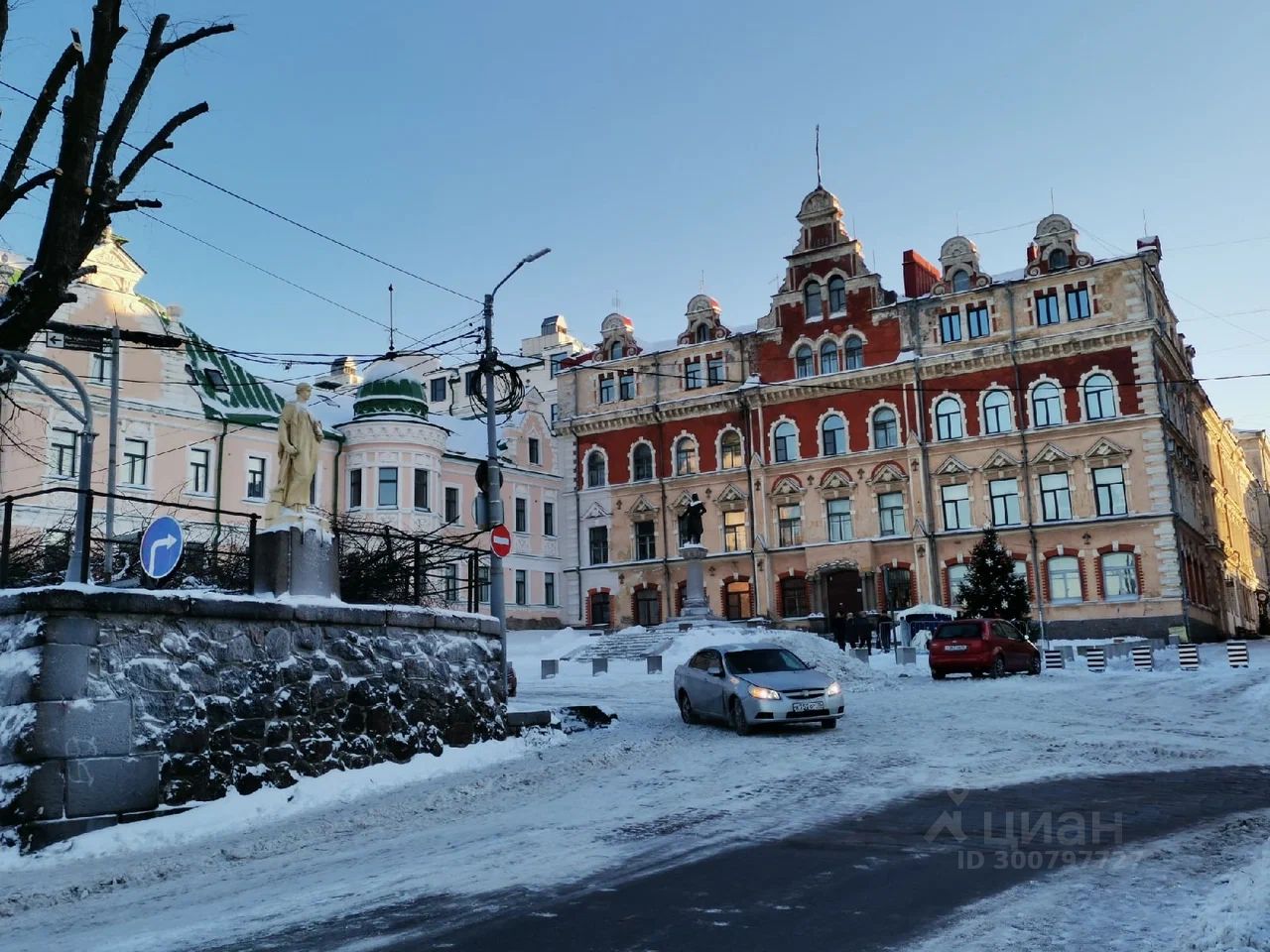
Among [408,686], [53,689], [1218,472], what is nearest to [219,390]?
[408,686]

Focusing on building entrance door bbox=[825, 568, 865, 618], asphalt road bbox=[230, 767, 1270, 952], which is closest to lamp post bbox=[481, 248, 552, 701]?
asphalt road bbox=[230, 767, 1270, 952]

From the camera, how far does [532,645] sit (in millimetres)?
46000

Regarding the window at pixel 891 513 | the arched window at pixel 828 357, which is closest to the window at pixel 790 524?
the window at pixel 891 513

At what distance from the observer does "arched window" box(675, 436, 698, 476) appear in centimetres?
5641

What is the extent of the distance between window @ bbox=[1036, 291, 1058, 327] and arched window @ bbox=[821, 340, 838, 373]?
360 inches

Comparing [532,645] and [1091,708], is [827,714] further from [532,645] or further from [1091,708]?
[532,645]

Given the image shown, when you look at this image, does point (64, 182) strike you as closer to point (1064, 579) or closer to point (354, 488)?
point (354, 488)

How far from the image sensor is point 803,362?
53.8 m

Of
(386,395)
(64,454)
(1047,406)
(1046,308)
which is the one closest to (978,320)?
(1046,308)

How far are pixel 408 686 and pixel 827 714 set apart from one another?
6.46 meters

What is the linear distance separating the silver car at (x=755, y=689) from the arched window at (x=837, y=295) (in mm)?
36102

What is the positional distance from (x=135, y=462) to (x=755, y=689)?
1229 inches

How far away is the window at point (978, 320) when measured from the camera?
1945 inches

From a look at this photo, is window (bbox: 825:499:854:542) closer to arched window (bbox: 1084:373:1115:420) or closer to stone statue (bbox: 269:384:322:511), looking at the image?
arched window (bbox: 1084:373:1115:420)
